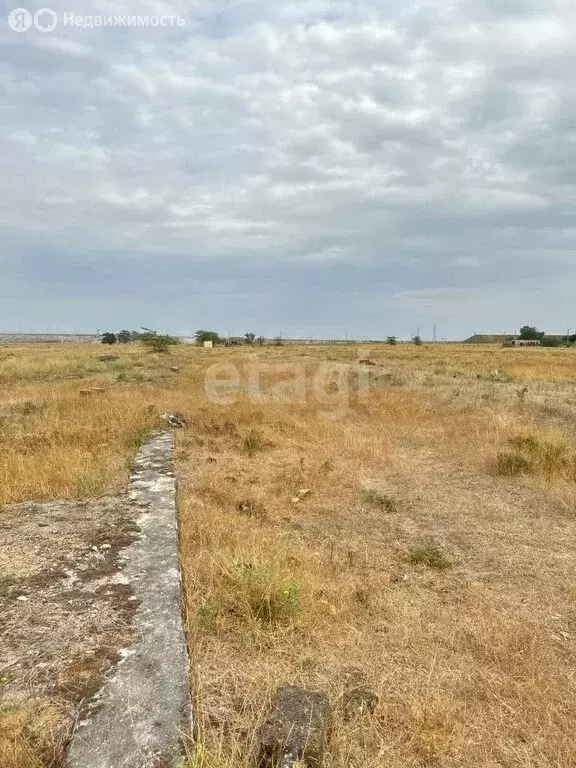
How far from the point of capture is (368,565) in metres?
4.11

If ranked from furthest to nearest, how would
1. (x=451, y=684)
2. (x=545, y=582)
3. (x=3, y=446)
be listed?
(x=3, y=446), (x=545, y=582), (x=451, y=684)

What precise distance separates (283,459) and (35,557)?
15.4ft

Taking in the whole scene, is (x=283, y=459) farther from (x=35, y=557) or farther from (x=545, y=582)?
(x=35, y=557)

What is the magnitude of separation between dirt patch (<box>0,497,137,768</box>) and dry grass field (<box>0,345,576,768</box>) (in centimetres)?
6

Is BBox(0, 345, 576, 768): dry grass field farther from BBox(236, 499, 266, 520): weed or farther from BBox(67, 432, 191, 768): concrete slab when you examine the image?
BBox(67, 432, 191, 768): concrete slab

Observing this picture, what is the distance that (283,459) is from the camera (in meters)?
7.62

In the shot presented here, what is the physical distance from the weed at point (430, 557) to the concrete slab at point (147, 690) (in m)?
2.02

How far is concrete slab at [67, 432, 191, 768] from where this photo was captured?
1697mm

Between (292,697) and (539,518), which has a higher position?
(292,697)

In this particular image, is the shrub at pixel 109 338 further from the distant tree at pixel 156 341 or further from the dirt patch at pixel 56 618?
the dirt patch at pixel 56 618

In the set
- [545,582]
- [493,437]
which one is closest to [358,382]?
[493,437]

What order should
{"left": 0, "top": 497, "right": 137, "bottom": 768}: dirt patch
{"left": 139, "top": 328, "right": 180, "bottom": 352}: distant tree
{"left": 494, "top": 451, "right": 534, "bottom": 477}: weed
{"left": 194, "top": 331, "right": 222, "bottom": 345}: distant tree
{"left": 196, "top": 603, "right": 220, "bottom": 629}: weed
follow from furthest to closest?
1. {"left": 194, "top": 331, "right": 222, "bottom": 345}: distant tree
2. {"left": 139, "top": 328, "right": 180, "bottom": 352}: distant tree
3. {"left": 494, "top": 451, "right": 534, "bottom": 477}: weed
4. {"left": 196, "top": 603, "right": 220, "bottom": 629}: weed
5. {"left": 0, "top": 497, "right": 137, "bottom": 768}: dirt patch

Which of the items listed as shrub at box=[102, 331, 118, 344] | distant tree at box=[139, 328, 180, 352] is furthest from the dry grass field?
shrub at box=[102, 331, 118, 344]

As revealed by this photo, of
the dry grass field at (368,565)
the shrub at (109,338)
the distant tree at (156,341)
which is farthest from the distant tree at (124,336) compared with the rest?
the dry grass field at (368,565)
